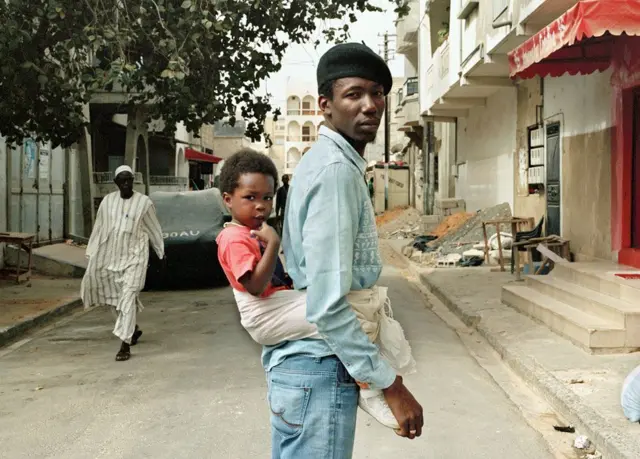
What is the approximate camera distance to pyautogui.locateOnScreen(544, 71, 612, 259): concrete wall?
33.5ft

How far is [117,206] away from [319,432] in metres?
5.78

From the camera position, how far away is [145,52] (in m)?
11.6

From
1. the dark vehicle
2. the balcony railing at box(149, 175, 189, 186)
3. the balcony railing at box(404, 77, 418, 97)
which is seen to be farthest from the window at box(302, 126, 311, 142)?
the dark vehicle

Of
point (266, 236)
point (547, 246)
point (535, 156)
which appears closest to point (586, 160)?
point (547, 246)

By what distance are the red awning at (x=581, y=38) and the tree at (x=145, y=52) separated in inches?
128

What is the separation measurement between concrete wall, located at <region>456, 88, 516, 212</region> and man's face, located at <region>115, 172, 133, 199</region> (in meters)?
10.9

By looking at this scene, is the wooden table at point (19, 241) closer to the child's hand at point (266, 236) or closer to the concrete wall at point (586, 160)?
the concrete wall at point (586, 160)

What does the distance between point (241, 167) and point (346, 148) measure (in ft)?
2.14

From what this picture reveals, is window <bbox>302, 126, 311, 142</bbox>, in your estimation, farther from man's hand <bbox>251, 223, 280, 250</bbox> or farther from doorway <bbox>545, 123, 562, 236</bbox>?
man's hand <bbox>251, 223, 280, 250</bbox>

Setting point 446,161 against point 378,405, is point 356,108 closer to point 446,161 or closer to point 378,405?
point 378,405

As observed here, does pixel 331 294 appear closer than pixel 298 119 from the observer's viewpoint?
Yes

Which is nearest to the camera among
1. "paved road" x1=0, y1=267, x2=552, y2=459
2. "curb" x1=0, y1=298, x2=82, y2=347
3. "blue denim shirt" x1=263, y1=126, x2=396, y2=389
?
"blue denim shirt" x1=263, y1=126, x2=396, y2=389

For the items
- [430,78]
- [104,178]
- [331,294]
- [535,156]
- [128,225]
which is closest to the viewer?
[331,294]

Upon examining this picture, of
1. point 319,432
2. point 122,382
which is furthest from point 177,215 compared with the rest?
point 319,432
